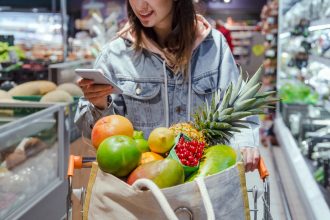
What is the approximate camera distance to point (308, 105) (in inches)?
207

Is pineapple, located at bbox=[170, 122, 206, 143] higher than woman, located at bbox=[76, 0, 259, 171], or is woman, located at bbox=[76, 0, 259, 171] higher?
woman, located at bbox=[76, 0, 259, 171]

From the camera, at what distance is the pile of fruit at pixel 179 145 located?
1236 millimetres

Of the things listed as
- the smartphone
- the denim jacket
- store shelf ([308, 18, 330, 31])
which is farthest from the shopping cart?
store shelf ([308, 18, 330, 31])

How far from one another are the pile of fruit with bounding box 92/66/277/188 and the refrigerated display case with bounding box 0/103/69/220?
1306mm

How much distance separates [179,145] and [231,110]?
285mm

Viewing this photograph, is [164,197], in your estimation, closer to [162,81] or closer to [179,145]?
[179,145]

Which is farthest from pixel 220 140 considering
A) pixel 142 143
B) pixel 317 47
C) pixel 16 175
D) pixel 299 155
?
pixel 317 47

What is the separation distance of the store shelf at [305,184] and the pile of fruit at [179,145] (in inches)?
66.2

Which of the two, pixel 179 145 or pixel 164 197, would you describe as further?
pixel 179 145

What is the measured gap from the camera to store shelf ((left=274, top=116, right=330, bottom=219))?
317cm

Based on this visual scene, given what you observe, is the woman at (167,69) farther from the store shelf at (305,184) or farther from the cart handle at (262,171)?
the store shelf at (305,184)

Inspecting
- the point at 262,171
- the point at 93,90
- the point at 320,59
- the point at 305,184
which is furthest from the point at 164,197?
the point at 320,59

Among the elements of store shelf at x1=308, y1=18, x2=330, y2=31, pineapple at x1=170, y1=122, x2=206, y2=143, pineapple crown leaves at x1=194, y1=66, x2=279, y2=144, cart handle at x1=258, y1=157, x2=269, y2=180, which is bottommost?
cart handle at x1=258, y1=157, x2=269, y2=180

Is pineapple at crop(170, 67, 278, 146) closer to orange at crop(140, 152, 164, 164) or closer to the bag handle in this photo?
orange at crop(140, 152, 164, 164)
